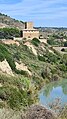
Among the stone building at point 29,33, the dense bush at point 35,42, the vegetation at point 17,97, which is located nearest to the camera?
the vegetation at point 17,97

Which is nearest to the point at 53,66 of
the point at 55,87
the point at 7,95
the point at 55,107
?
the point at 55,87

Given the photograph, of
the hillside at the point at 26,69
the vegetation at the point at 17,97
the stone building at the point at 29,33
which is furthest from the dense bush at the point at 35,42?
the vegetation at the point at 17,97

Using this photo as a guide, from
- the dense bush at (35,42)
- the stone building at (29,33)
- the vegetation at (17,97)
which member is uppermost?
the vegetation at (17,97)

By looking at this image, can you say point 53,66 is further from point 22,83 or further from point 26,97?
point 26,97

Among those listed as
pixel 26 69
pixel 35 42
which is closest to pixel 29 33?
pixel 35 42

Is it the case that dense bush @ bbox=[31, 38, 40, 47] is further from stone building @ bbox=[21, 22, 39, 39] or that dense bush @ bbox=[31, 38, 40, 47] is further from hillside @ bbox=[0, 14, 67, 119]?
stone building @ bbox=[21, 22, 39, 39]

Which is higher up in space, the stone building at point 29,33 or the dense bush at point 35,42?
the stone building at point 29,33

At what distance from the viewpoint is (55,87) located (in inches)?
1786

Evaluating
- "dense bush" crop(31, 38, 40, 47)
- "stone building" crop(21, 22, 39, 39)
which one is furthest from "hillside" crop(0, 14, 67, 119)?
"stone building" crop(21, 22, 39, 39)

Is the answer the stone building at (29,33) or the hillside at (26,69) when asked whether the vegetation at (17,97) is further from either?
the stone building at (29,33)

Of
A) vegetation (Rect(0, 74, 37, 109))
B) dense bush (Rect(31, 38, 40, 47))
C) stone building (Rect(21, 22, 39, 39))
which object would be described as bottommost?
dense bush (Rect(31, 38, 40, 47))

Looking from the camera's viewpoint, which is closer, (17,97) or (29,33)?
(17,97)

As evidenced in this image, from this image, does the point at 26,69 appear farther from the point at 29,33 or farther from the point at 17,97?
the point at 17,97

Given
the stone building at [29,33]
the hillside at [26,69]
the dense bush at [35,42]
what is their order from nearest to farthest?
the hillside at [26,69] < the dense bush at [35,42] < the stone building at [29,33]
